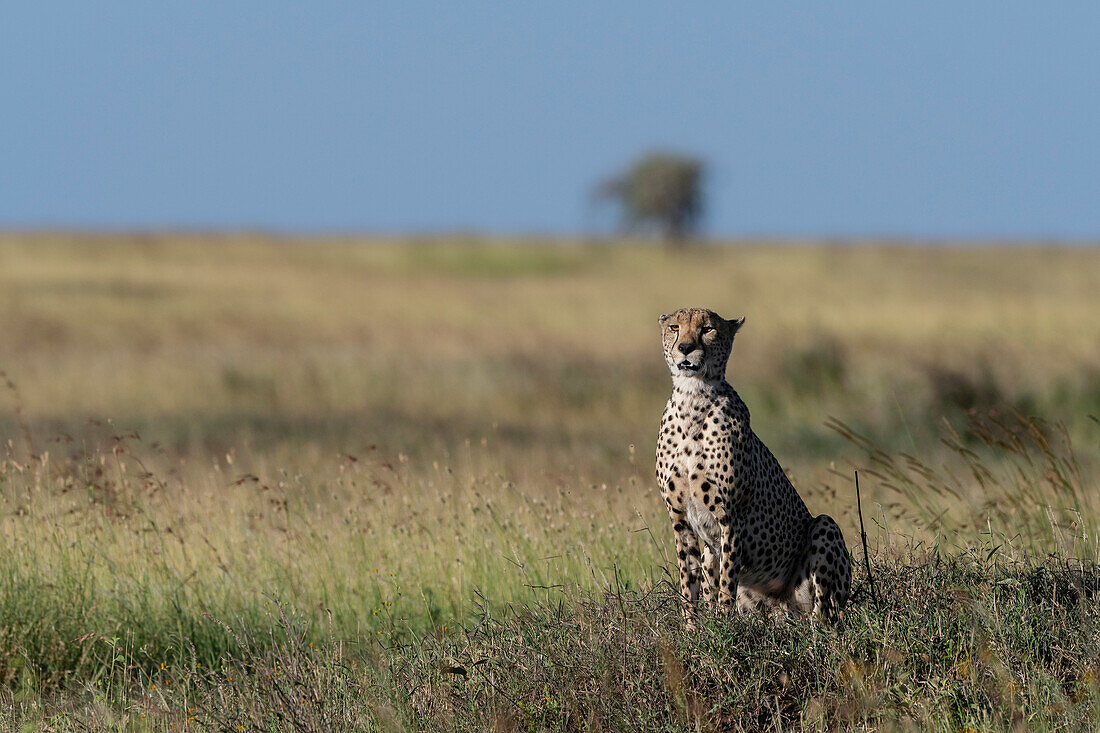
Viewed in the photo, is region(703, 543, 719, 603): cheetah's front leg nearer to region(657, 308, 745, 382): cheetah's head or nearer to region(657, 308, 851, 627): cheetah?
region(657, 308, 851, 627): cheetah

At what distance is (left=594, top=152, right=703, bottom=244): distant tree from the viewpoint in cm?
6322

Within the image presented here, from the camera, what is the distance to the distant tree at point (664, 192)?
63219 mm

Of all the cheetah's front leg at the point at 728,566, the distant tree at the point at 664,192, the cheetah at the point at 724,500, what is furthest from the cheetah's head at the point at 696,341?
the distant tree at the point at 664,192

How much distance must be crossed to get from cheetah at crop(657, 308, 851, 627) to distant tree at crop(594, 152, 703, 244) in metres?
59.1

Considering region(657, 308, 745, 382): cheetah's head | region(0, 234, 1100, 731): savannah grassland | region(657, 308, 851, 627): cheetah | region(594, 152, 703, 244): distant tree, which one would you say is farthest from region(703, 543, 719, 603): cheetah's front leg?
region(594, 152, 703, 244): distant tree

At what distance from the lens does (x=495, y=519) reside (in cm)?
588

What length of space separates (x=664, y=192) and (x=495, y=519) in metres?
58.5

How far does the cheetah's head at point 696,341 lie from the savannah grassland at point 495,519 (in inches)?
32.1

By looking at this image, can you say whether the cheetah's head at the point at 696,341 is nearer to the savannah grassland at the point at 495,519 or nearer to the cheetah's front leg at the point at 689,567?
the cheetah's front leg at the point at 689,567

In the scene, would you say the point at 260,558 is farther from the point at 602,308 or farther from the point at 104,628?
the point at 602,308

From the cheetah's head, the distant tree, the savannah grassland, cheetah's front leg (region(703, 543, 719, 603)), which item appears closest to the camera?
the cheetah's head

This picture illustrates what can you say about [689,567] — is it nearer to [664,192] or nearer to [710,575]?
[710,575]

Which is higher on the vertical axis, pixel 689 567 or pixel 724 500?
pixel 724 500

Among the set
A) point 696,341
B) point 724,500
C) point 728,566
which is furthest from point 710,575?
point 696,341
